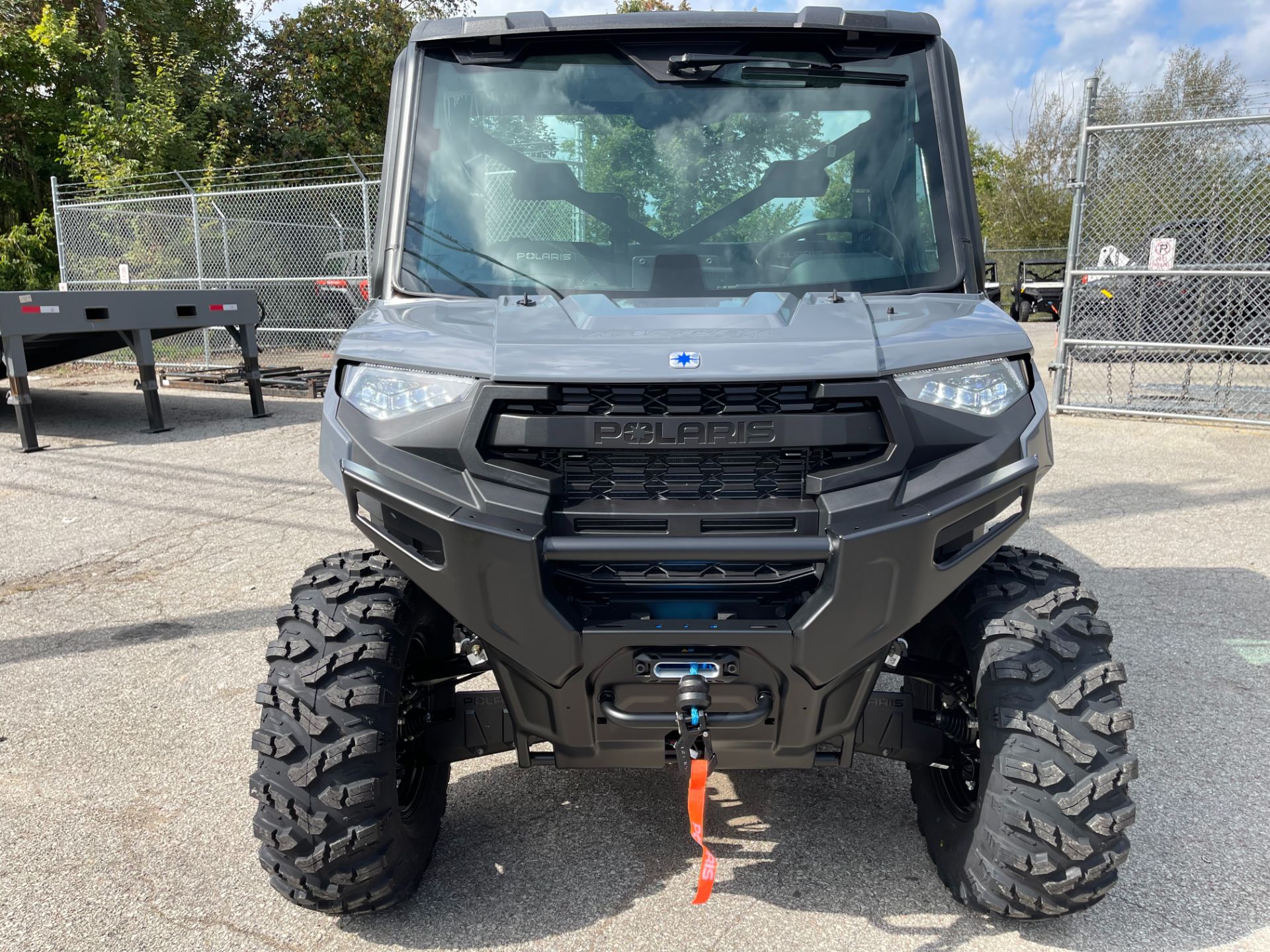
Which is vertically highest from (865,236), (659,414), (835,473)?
(865,236)

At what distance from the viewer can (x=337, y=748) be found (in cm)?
227

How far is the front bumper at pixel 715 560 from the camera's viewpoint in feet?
6.77

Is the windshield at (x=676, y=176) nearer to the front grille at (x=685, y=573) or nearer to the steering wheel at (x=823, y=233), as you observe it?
the steering wheel at (x=823, y=233)

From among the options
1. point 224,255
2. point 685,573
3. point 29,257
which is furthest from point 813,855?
point 29,257

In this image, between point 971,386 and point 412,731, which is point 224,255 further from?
point 971,386

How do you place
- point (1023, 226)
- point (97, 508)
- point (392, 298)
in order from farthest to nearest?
point (1023, 226) < point (97, 508) < point (392, 298)

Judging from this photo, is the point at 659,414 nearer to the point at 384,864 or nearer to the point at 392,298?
the point at 392,298

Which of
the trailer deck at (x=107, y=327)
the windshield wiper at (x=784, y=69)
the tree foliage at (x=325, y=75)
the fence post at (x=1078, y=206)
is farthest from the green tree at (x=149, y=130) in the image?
the windshield wiper at (x=784, y=69)

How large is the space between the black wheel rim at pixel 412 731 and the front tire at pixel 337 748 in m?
0.09

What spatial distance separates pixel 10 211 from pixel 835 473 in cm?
2400

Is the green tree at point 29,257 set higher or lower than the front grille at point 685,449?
higher

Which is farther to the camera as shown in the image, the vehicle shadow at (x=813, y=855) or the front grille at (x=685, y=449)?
the vehicle shadow at (x=813, y=855)

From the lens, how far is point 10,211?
20672 millimetres

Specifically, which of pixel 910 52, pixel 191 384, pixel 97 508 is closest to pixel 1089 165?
pixel 910 52
